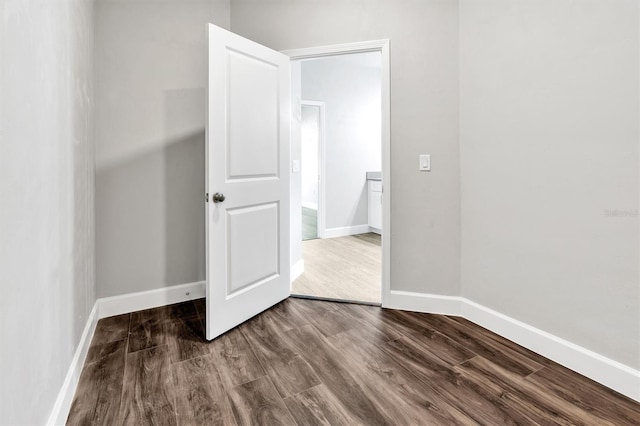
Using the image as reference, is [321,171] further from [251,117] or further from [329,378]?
[329,378]

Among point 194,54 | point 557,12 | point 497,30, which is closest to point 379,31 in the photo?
point 497,30

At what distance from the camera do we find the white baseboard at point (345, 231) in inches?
216

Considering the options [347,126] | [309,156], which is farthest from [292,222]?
[309,156]

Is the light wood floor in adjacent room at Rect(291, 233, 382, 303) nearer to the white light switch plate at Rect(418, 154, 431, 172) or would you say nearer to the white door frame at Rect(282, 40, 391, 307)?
the white door frame at Rect(282, 40, 391, 307)

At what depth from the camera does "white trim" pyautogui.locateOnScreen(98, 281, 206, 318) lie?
8.20ft

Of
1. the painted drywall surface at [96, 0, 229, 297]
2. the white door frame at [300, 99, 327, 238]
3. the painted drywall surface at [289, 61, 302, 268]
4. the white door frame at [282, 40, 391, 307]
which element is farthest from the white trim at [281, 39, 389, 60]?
the white door frame at [300, 99, 327, 238]

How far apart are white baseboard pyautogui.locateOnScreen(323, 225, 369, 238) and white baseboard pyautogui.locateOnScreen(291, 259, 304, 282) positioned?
75.1 inches

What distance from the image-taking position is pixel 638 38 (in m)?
1.55

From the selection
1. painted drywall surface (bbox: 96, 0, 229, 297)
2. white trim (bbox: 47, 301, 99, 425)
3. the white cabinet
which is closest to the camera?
white trim (bbox: 47, 301, 99, 425)

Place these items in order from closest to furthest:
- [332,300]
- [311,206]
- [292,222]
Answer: [332,300] → [292,222] → [311,206]

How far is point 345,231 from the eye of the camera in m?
5.66

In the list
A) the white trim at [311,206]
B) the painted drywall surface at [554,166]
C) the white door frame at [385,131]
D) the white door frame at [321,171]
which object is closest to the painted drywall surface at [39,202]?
the white door frame at [385,131]

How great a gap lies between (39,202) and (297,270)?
2.46 metres

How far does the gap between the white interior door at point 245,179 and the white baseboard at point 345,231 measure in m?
2.71
